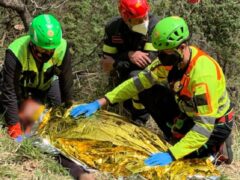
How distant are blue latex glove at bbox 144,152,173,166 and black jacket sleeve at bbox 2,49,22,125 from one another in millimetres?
1163

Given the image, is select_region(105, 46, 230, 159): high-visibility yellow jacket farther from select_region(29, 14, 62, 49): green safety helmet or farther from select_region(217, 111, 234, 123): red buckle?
select_region(29, 14, 62, 49): green safety helmet

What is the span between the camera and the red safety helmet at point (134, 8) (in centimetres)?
451

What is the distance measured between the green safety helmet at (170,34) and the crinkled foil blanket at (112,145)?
77 cm

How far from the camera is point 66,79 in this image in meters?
→ 4.38

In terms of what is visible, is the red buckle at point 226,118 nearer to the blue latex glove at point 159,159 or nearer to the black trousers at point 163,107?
the black trousers at point 163,107

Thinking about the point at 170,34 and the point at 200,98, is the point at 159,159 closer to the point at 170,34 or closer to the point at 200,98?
the point at 200,98

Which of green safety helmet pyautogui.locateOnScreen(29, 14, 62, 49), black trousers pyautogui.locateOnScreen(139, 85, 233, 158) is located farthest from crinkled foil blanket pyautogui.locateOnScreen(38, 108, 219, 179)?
green safety helmet pyautogui.locateOnScreen(29, 14, 62, 49)

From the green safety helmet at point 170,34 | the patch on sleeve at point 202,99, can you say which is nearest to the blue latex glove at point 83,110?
the green safety helmet at point 170,34

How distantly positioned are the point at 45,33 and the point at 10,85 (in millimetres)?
551

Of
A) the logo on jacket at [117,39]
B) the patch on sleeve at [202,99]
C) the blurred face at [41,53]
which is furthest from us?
the logo on jacket at [117,39]

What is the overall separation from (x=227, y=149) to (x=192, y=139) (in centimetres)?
75

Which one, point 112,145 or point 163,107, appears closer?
point 112,145

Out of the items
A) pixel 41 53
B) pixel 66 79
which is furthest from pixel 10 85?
pixel 66 79

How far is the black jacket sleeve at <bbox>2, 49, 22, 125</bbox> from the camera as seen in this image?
13.2 feet
